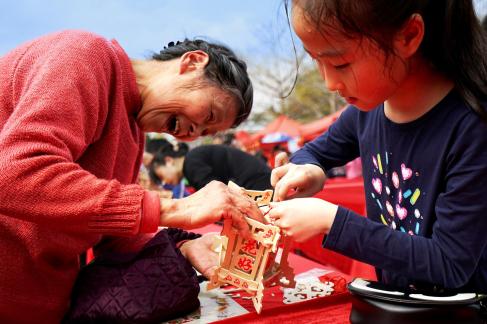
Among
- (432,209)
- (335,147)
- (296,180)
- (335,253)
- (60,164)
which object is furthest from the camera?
(335,253)

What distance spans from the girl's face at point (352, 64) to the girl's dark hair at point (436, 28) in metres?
0.02

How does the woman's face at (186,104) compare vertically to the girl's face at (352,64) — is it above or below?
below

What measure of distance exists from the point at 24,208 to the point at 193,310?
0.49 meters

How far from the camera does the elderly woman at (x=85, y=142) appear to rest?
0.77 meters

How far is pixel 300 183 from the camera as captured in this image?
3.50ft

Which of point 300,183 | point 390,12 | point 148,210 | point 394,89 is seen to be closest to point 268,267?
point 300,183

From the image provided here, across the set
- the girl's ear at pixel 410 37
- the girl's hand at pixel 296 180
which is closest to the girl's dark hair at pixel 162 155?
the girl's hand at pixel 296 180

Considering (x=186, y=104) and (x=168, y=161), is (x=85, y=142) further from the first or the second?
(x=168, y=161)

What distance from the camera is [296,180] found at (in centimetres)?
105

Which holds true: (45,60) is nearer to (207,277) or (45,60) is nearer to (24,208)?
(24,208)

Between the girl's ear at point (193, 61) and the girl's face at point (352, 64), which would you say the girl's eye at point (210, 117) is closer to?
the girl's ear at point (193, 61)

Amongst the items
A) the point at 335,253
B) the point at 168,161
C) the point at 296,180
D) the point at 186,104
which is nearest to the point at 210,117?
the point at 186,104

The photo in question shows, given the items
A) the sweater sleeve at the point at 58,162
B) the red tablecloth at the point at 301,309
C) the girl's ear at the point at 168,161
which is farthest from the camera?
the girl's ear at the point at 168,161

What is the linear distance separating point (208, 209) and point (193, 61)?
0.46 metres
